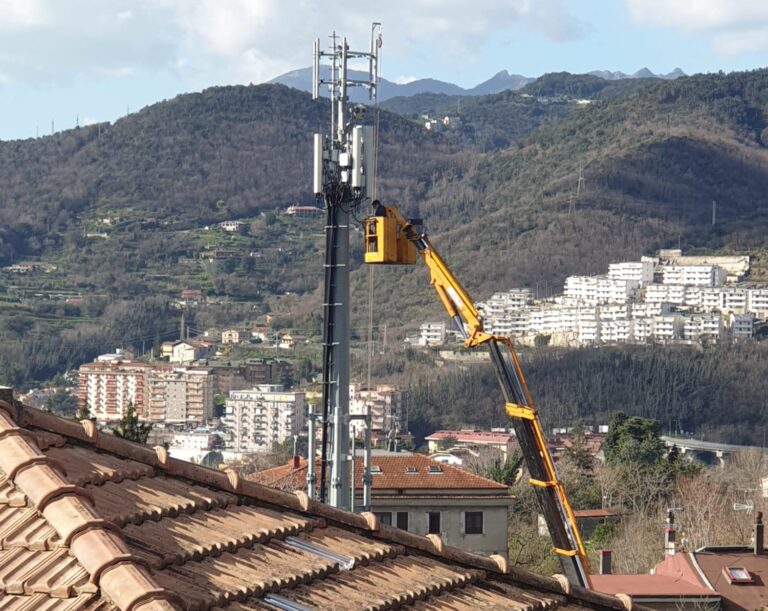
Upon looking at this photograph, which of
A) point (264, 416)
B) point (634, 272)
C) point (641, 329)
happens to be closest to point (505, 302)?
point (641, 329)

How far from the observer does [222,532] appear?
4.03m

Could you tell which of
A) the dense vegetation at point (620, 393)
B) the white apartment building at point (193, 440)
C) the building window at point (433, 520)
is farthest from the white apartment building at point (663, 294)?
the building window at point (433, 520)

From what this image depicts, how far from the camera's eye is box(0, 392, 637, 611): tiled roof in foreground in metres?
3.38

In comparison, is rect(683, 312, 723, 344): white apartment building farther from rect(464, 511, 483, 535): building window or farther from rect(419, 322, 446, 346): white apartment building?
rect(464, 511, 483, 535): building window

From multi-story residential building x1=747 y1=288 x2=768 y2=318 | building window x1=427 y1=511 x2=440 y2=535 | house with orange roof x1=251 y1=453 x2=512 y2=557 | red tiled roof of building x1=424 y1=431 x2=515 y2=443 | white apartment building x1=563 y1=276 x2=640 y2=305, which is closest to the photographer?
house with orange roof x1=251 y1=453 x2=512 y2=557

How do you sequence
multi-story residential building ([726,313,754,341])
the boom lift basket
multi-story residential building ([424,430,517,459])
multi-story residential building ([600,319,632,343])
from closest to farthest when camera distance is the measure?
1. the boom lift basket
2. multi-story residential building ([424,430,517,459])
3. multi-story residential building ([726,313,754,341])
4. multi-story residential building ([600,319,632,343])

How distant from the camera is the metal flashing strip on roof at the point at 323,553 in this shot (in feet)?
13.7

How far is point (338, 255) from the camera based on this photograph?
59.7 feet

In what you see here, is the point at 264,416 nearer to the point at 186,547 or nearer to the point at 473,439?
the point at 473,439

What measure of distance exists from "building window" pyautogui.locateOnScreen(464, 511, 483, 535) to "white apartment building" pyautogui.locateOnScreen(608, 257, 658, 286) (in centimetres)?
12010

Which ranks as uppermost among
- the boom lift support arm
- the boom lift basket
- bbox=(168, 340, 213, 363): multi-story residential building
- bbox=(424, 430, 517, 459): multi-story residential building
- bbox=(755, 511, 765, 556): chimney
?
the boom lift basket

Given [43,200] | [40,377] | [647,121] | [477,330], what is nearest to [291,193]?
[43,200]

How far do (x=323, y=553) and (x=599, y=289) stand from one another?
146026 mm

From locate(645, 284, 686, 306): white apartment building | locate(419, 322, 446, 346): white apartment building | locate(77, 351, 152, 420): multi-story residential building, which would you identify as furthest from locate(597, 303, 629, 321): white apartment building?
locate(77, 351, 152, 420): multi-story residential building
